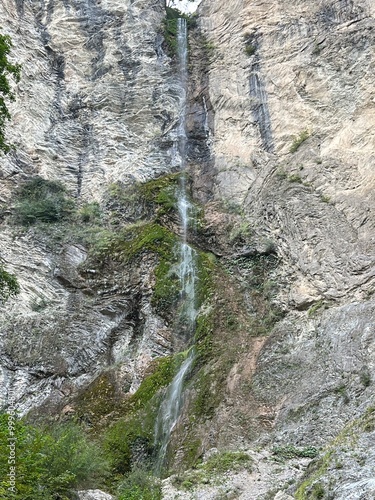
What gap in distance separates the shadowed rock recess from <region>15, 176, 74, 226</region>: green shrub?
91mm

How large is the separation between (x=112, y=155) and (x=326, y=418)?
15341 mm

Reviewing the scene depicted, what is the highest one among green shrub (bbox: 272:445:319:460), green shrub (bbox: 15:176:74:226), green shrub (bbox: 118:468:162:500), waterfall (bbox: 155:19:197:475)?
green shrub (bbox: 15:176:74:226)

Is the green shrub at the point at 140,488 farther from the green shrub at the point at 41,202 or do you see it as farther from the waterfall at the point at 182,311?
the green shrub at the point at 41,202

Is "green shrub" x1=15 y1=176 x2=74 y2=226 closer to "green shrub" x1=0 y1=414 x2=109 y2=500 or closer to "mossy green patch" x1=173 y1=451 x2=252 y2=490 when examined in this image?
"green shrub" x1=0 y1=414 x2=109 y2=500

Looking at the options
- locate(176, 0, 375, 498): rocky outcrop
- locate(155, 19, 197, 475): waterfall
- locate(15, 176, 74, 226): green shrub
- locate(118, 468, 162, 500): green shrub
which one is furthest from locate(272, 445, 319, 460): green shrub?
locate(15, 176, 74, 226): green shrub

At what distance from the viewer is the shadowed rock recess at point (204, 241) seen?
40.0ft

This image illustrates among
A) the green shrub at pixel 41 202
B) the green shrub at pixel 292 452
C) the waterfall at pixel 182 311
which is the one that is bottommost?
the green shrub at pixel 292 452

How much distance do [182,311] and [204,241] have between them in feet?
10.8

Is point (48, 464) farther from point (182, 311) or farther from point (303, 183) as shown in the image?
point (303, 183)

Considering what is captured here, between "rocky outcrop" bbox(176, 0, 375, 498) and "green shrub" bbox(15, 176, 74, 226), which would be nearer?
"rocky outcrop" bbox(176, 0, 375, 498)

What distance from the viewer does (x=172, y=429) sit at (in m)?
13.3

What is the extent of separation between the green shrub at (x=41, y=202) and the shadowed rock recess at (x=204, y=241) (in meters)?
0.09

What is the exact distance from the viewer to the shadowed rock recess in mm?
12203

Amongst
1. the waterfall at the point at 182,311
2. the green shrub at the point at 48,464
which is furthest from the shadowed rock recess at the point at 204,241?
the green shrub at the point at 48,464
